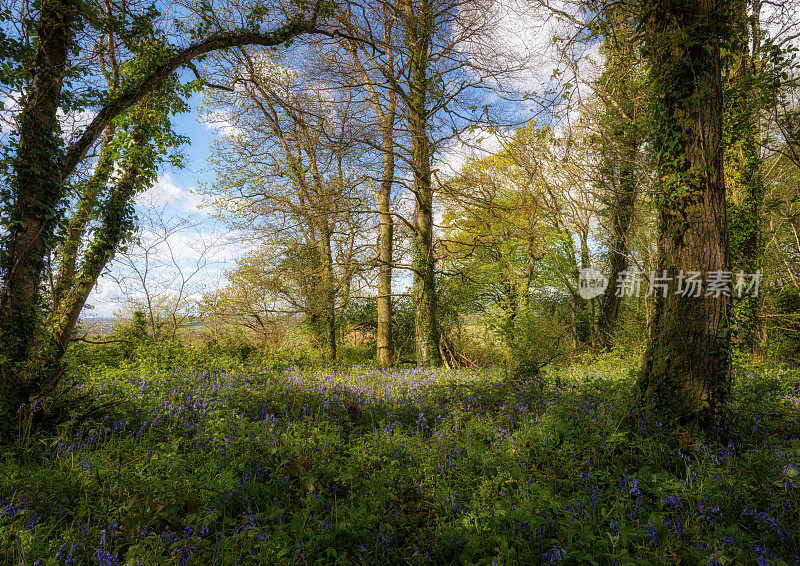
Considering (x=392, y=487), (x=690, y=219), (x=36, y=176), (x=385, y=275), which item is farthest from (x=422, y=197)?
(x=392, y=487)

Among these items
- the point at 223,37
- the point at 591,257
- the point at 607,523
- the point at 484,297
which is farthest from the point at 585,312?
the point at 223,37

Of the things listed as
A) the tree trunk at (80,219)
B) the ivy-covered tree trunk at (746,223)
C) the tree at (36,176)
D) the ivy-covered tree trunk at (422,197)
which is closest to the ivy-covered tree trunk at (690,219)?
the ivy-covered tree trunk at (422,197)

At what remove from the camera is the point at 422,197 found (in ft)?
34.5

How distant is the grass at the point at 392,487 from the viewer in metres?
2.46

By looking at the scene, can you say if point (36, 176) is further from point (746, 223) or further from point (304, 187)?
point (746, 223)

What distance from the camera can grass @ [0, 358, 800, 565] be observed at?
2.46 m

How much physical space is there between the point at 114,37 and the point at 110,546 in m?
8.09

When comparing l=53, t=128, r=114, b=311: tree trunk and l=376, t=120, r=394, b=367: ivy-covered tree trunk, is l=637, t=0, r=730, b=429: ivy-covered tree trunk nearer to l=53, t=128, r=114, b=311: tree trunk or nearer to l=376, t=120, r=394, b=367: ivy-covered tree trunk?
l=376, t=120, r=394, b=367: ivy-covered tree trunk

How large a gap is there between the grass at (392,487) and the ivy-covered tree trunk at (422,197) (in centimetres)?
571

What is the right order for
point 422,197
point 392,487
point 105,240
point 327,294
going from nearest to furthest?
1. point 392,487
2. point 105,240
3. point 422,197
4. point 327,294

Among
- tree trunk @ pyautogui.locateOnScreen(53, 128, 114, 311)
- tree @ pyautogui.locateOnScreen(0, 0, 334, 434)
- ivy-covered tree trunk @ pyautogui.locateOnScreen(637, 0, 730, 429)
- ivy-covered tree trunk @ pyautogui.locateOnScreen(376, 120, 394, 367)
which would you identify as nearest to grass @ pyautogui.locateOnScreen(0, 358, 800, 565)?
ivy-covered tree trunk @ pyautogui.locateOnScreen(637, 0, 730, 429)

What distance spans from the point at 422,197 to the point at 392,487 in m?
8.38

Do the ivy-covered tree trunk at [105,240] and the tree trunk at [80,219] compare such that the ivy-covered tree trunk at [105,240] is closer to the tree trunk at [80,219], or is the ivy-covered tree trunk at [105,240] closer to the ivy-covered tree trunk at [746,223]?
the tree trunk at [80,219]

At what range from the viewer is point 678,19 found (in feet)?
15.3
